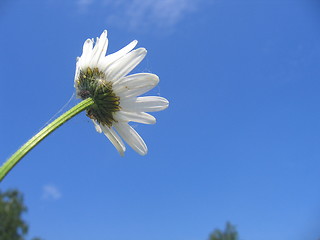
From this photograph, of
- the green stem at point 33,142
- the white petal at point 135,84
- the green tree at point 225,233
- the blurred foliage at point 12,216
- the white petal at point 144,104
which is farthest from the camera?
the green tree at point 225,233

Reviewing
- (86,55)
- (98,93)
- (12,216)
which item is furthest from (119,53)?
(12,216)

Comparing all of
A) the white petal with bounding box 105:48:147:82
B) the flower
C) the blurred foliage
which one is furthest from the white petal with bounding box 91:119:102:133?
the blurred foliage

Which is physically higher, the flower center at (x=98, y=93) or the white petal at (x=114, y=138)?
the flower center at (x=98, y=93)

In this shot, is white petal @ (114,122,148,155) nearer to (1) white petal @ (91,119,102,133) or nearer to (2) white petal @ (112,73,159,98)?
(1) white petal @ (91,119,102,133)

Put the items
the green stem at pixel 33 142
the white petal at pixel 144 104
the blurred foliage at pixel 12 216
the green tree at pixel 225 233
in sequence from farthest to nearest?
the green tree at pixel 225 233, the blurred foliage at pixel 12 216, the white petal at pixel 144 104, the green stem at pixel 33 142

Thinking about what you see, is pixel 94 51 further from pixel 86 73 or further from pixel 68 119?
pixel 68 119

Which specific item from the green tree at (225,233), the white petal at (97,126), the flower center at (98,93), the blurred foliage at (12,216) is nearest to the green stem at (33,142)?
the flower center at (98,93)

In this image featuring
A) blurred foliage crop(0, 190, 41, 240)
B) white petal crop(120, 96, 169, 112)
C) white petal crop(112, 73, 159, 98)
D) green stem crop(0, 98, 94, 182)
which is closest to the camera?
green stem crop(0, 98, 94, 182)

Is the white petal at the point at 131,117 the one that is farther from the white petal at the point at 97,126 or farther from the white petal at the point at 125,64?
the white petal at the point at 125,64

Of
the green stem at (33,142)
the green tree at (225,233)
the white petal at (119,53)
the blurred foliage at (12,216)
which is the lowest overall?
the green stem at (33,142)
